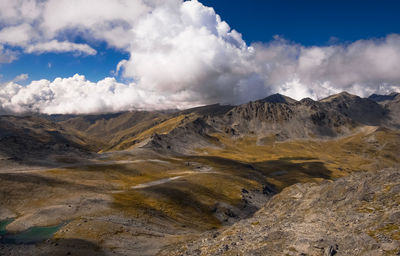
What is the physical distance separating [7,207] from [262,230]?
227ft

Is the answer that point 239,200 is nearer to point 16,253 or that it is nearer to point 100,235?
point 100,235

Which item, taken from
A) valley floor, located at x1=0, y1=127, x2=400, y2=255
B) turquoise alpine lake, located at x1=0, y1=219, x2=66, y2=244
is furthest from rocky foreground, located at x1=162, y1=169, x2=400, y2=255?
turquoise alpine lake, located at x1=0, y1=219, x2=66, y2=244

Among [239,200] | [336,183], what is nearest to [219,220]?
[239,200]

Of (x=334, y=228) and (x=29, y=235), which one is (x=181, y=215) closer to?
(x=29, y=235)

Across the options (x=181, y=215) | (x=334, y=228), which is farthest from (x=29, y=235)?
(x=334, y=228)

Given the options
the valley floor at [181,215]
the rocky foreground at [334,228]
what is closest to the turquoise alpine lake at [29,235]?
the valley floor at [181,215]

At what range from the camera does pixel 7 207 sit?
69.6m

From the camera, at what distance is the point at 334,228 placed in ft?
101

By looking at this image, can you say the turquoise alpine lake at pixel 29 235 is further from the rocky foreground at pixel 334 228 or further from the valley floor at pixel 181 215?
Result: the rocky foreground at pixel 334 228

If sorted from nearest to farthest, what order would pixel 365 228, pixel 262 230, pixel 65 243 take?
pixel 365 228 < pixel 262 230 < pixel 65 243

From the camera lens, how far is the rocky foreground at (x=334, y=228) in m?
26.0

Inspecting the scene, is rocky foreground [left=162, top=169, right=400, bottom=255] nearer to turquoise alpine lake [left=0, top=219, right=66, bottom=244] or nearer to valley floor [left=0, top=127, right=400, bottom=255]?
valley floor [left=0, top=127, right=400, bottom=255]

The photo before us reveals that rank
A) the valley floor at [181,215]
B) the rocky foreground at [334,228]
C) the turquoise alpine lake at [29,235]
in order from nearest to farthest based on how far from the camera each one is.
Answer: the rocky foreground at [334,228], the valley floor at [181,215], the turquoise alpine lake at [29,235]

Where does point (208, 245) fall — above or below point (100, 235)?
above
